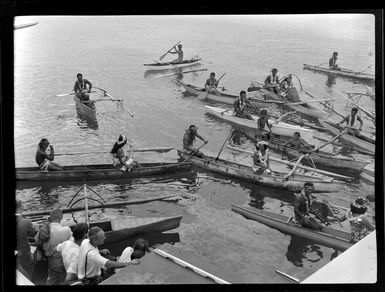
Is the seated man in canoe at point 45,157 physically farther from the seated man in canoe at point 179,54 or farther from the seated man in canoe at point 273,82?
the seated man in canoe at point 273,82

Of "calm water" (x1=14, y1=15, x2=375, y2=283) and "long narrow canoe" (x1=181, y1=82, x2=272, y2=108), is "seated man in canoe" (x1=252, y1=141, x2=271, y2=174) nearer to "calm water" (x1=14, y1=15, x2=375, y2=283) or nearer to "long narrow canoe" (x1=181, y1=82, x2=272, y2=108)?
"calm water" (x1=14, y1=15, x2=375, y2=283)

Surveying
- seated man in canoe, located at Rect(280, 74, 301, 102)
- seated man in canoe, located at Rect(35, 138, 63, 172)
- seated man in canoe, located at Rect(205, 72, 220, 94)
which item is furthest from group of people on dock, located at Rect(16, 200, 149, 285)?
seated man in canoe, located at Rect(280, 74, 301, 102)

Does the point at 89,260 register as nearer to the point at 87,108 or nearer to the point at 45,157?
the point at 45,157

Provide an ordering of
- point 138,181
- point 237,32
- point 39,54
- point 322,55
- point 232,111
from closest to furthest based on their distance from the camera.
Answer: point 39,54
point 237,32
point 322,55
point 138,181
point 232,111

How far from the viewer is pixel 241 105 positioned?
29.2 feet

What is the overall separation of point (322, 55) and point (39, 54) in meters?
4.21

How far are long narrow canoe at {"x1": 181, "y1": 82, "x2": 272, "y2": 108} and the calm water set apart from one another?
0.19 m

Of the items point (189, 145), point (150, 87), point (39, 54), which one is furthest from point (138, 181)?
point (39, 54)

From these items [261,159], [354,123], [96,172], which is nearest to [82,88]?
[96,172]

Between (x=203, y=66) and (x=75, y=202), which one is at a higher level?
(x=203, y=66)

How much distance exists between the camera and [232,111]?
958 cm

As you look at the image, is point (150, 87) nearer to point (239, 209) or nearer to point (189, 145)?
point (189, 145)

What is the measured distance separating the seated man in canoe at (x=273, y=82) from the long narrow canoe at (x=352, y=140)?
108 cm

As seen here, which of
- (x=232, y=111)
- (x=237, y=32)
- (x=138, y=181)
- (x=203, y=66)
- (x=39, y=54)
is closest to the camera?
(x=39, y=54)
